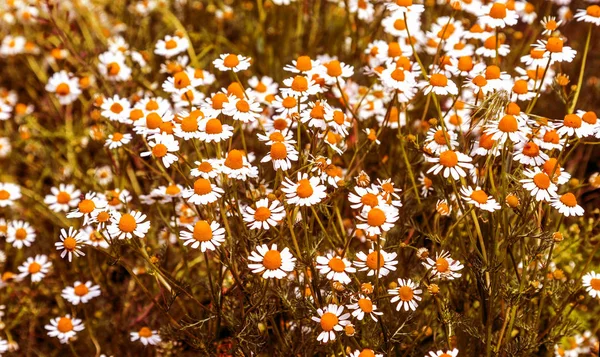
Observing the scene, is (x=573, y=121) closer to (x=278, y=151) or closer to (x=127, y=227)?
(x=278, y=151)

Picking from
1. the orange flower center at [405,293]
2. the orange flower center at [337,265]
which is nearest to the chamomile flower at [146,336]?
the orange flower center at [337,265]

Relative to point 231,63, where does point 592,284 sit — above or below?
below

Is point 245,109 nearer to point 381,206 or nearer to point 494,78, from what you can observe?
point 381,206

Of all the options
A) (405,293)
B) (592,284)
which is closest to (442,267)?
(405,293)

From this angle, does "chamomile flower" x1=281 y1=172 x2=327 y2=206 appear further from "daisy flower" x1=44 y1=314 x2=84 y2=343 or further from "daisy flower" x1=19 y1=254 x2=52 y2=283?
"daisy flower" x1=19 y1=254 x2=52 y2=283

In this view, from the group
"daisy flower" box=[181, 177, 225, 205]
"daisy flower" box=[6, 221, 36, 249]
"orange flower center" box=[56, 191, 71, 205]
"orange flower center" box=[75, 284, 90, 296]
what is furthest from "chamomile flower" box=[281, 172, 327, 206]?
"daisy flower" box=[6, 221, 36, 249]

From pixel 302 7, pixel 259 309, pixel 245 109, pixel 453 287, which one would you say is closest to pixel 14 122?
pixel 302 7
